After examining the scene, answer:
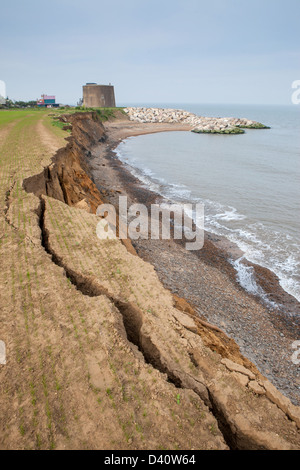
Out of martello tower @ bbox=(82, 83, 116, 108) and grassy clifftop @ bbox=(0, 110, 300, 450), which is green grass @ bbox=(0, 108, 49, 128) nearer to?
grassy clifftop @ bbox=(0, 110, 300, 450)

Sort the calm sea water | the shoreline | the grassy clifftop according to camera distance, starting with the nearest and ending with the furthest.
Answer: the grassy clifftop < the shoreline < the calm sea water

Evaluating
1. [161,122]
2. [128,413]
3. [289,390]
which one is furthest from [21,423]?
[161,122]

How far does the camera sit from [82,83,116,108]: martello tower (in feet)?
312

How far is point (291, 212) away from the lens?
2380 cm

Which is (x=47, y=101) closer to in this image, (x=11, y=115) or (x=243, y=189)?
(x=11, y=115)

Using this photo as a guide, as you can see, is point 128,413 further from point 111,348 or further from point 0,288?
point 0,288

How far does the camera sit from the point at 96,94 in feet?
314

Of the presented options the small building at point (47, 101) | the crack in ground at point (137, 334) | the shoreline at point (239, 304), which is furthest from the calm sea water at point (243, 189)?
the small building at point (47, 101)

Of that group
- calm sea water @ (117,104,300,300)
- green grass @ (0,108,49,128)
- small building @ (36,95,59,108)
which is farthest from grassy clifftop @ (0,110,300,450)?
small building @ (36,95,59,108)

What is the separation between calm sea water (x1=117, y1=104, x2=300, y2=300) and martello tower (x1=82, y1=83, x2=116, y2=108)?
50.4 metres

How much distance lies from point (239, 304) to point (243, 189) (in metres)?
20.6

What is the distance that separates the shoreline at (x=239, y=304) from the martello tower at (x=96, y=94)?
307 feet

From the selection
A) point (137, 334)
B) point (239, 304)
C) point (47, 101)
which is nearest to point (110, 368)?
point (137, 334)

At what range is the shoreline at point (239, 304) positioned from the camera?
9.80 meters
